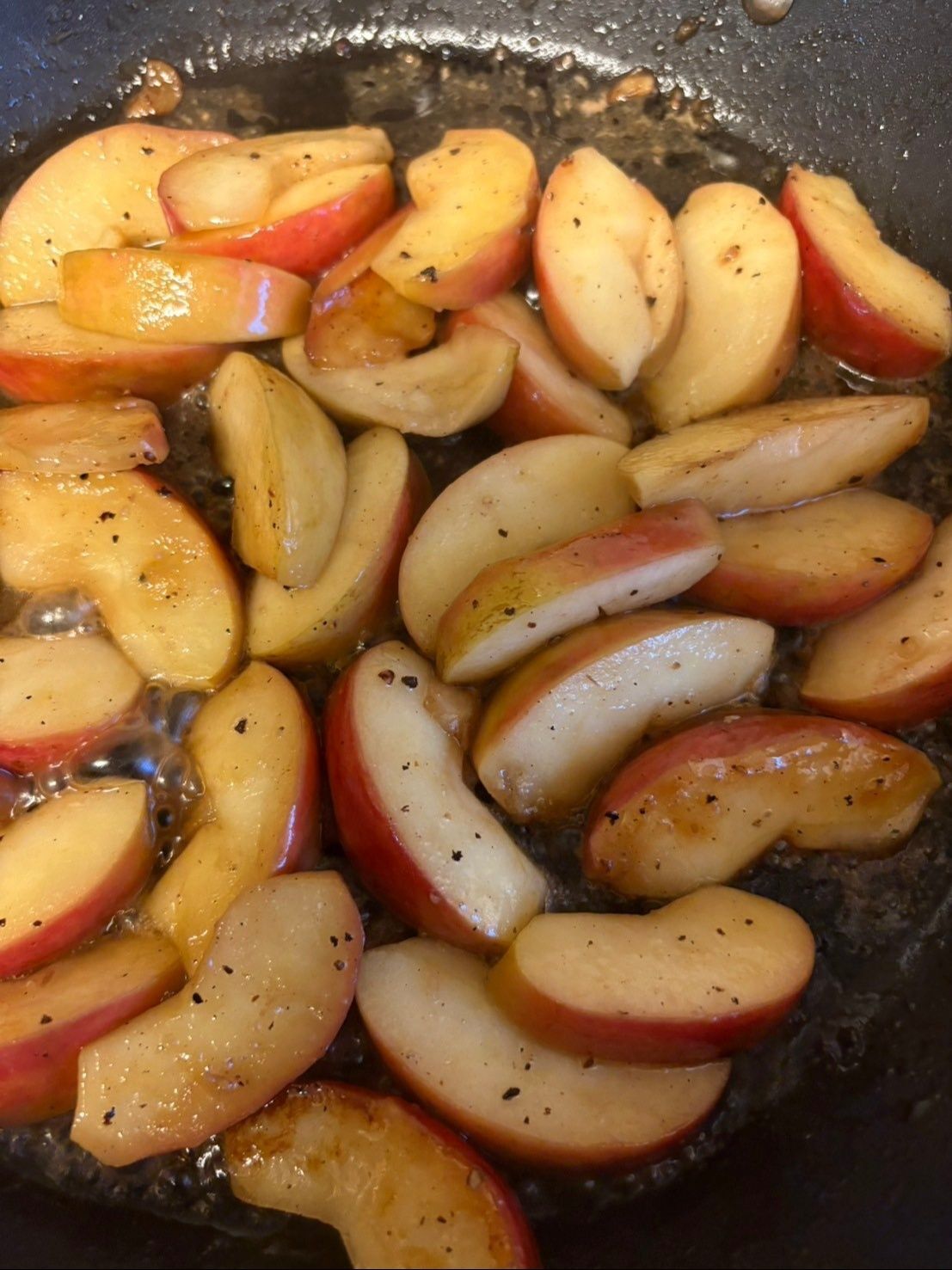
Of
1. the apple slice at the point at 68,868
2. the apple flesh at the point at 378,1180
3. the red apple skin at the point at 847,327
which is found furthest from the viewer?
the red apple skin at the point at 847,327

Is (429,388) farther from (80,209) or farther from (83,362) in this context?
(80,209)

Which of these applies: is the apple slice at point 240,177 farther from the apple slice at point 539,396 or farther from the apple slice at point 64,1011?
the apple slice at point 64,1011

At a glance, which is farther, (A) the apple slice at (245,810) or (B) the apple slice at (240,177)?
(B) the apple slice at (240,177)

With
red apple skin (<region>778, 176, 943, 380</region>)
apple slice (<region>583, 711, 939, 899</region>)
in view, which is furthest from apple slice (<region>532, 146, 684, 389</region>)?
apple slice (<region>583, 711, 939, 899</region>)

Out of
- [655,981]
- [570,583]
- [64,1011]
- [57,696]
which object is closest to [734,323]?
[570,583]

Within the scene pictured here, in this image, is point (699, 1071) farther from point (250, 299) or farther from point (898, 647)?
point (250, 299)

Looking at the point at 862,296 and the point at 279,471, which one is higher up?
the point at 862,296

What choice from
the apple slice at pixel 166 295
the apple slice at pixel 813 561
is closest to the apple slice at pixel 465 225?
the apple slice at pixel 166 295
